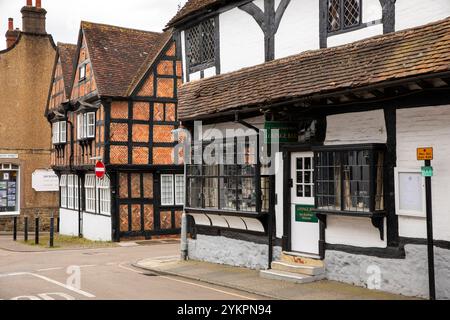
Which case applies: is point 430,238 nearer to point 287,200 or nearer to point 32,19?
point 287,200

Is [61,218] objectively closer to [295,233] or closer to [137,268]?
[137,268]

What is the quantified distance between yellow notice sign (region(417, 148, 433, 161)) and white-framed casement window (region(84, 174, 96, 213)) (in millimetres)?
18807

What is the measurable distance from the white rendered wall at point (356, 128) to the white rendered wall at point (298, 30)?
1921 millimetres

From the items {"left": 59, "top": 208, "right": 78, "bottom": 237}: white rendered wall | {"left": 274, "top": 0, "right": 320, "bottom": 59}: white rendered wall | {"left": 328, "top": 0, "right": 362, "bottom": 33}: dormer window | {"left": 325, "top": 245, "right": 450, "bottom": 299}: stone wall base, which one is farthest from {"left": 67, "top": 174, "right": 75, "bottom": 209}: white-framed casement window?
{"left": 328, "top": 0, "right": 362, "bottom": 33}: dormer window

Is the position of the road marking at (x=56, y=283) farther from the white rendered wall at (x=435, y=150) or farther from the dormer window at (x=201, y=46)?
the dormer window at (x=201, y=46)

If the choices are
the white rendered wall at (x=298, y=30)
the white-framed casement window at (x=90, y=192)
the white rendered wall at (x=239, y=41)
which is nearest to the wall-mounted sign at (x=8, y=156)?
the white-framed casement window at (x=90, y=192)

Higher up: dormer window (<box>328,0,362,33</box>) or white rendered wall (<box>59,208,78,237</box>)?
dormer window (<box>328,0,362,33</box>)

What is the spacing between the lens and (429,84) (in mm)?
9586

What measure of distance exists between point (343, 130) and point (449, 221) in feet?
9.54

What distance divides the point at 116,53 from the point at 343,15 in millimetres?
16028

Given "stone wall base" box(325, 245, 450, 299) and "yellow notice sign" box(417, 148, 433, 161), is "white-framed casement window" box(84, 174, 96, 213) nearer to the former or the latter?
"stone wall base" box(325, 245, 450, 299)

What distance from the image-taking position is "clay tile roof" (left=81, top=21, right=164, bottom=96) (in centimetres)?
2439

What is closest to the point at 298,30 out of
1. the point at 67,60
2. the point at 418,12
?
the point at 418,12

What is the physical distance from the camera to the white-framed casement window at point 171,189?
25355 mm
